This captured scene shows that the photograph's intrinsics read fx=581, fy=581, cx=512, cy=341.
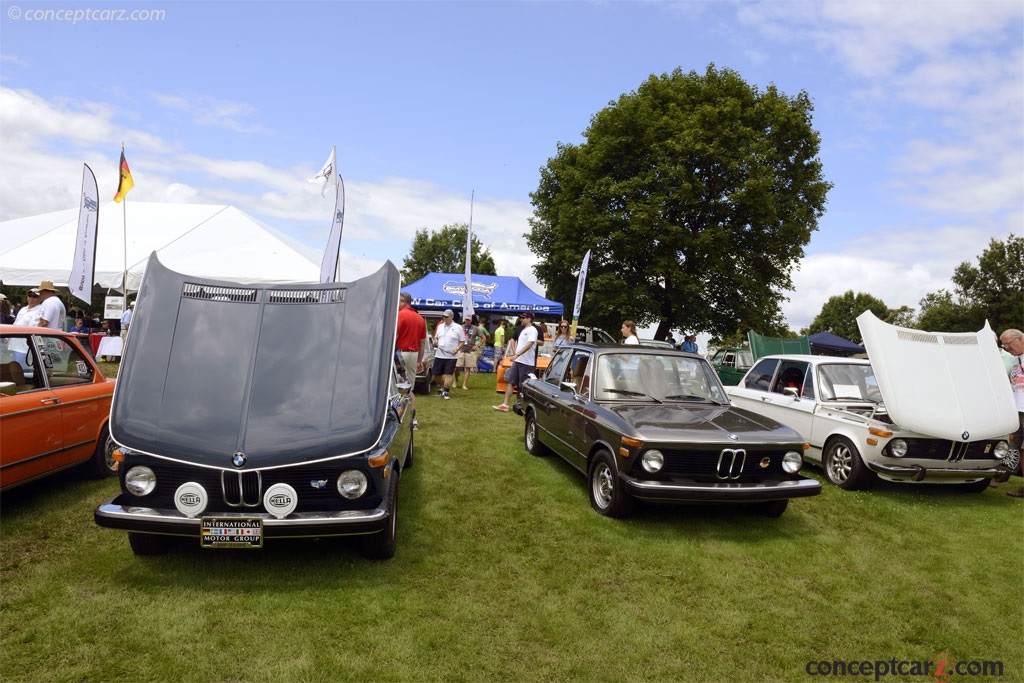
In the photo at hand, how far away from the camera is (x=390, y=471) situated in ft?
14.0

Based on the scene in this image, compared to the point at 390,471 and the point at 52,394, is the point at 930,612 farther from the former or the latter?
the point at 52,394

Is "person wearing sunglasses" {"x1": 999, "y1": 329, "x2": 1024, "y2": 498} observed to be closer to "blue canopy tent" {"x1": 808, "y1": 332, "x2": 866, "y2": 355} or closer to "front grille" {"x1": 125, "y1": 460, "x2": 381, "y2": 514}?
"front grille" {"x1": 125, "y1": 460, "x2": 381, "y2": 514}

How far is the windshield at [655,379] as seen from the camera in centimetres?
633

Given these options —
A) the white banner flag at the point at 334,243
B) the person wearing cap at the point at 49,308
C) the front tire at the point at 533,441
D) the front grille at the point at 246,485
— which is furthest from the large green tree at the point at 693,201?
the front grille at the point at 246,485

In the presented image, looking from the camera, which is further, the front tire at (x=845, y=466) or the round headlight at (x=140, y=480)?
the front tire at (x=845, y=466)

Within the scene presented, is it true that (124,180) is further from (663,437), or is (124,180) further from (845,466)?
(845,466)

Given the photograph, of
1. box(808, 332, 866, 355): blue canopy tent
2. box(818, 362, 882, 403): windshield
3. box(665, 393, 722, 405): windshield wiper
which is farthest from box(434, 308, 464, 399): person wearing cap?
box(808, 332, 866, 355): blue canopy tent

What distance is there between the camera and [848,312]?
70.0 meters

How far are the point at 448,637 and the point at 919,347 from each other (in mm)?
6283

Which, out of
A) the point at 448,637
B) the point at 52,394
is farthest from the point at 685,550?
the point at 52,394

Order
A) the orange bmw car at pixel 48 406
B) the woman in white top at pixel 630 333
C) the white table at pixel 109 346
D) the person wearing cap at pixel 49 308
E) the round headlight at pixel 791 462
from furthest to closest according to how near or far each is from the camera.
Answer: the white table at pixel 109 346 → the woman in white top at pixel 630 333 → the person wearing cap at pixel 49 308 → the round headlight at pixel 791 462 → the orange bmw car at pixel 48 406

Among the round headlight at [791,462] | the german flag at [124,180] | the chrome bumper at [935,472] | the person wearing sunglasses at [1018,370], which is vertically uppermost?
the german flag at [124,180]

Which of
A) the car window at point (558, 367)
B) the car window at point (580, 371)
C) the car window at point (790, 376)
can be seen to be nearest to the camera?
the car window at point (580, 371)

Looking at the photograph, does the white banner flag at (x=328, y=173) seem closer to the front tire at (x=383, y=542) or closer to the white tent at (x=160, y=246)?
A: the white tent at (x=160, y=246)
